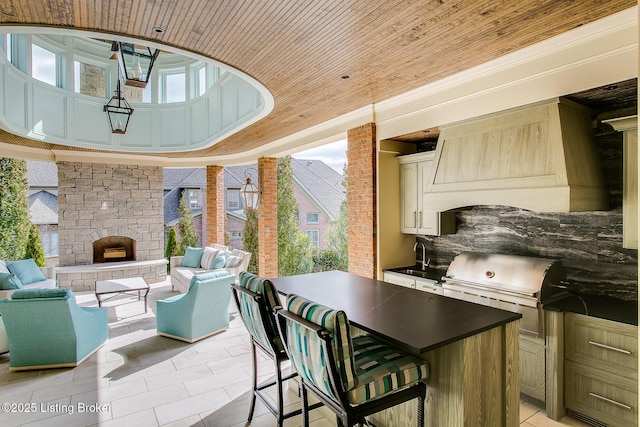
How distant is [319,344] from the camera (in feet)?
5.63

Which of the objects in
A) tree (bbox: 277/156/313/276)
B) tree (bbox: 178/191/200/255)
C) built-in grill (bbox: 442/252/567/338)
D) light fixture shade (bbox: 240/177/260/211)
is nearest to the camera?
built-in grill (bbox: 442/252/567/338)

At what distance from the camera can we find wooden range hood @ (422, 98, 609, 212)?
2.75 metres

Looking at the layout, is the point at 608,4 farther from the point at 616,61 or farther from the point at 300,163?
the point at 300,163

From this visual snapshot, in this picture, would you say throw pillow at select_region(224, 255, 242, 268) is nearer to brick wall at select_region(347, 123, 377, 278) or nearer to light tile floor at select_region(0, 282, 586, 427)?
light tile floor at select_region(0, 282, 586, 427)

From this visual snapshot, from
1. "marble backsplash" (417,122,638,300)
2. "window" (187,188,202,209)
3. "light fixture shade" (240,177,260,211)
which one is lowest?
"marble backsplash" (417,122,638,300)

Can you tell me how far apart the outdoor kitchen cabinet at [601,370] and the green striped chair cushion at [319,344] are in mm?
2077

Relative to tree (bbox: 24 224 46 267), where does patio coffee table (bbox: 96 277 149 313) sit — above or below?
below

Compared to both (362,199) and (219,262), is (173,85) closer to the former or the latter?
(219,262)

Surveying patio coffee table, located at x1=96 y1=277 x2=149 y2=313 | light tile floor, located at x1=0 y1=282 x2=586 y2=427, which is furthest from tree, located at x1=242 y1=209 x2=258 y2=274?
light tile floor, located at x1=0 y1=282 x2=586 y2=427

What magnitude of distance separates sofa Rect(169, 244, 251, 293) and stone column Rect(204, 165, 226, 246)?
2.54 feet

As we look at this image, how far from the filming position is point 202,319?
14.9 ft

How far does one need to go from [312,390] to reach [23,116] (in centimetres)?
654

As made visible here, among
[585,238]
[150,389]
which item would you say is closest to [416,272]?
[585,238]

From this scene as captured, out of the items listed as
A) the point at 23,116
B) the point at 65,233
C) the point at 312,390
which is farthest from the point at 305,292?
the point at 65,233
